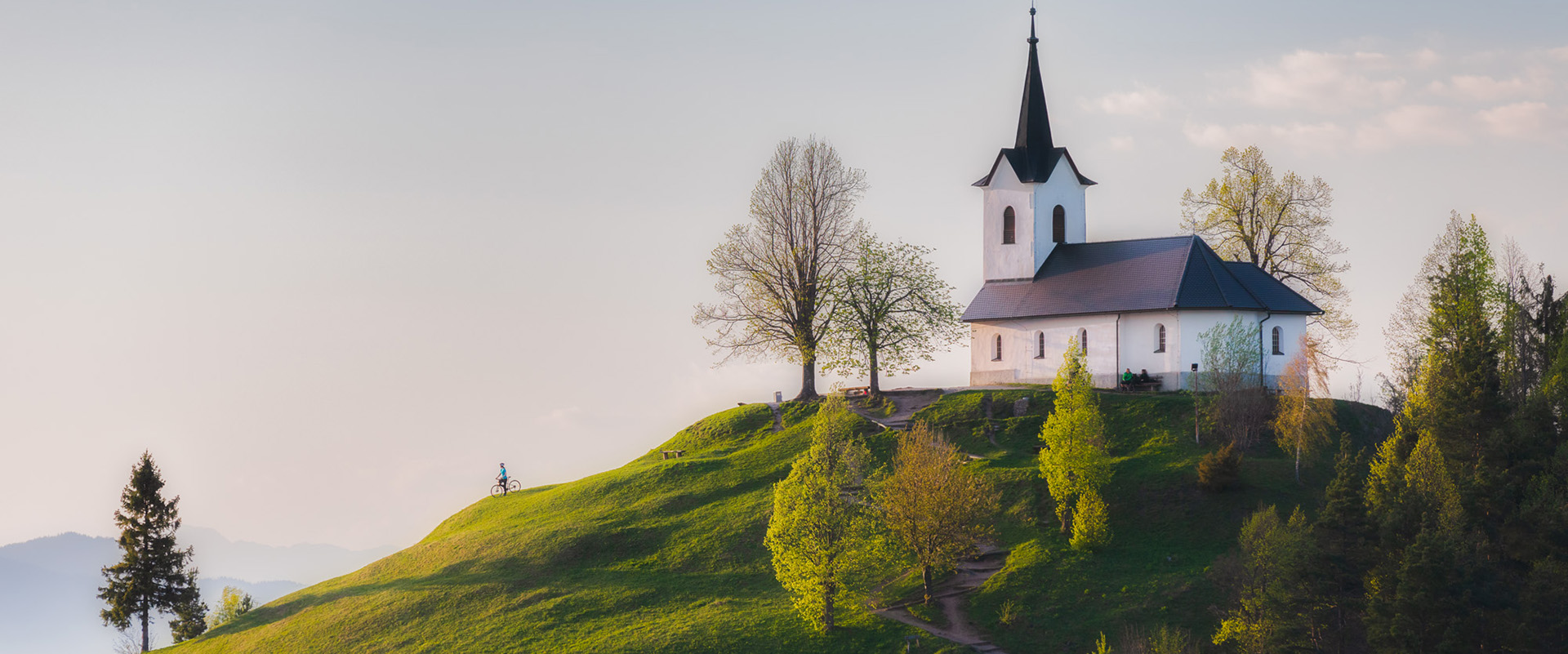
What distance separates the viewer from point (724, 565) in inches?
1885

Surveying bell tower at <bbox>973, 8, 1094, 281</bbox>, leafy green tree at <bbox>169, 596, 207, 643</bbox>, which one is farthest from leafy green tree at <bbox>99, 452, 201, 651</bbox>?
bell tower at <bbox>973, 8, 1094, 281</bbox>

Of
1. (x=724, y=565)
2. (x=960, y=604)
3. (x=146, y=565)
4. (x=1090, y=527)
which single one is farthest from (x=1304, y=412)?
(x=146, y=565)

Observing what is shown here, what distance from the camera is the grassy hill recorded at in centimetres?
4025

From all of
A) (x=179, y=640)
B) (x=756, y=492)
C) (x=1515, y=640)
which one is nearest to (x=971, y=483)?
(x=756, y=492)

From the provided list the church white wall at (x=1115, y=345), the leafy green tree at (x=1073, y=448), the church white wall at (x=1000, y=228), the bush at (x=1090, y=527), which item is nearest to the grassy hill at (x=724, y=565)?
the bush at (x=1090, y=527)

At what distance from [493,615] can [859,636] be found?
1366cm

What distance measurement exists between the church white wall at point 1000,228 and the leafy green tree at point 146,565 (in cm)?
4393

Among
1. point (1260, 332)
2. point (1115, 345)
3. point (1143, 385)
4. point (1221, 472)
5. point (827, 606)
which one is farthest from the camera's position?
point (1115, 345)

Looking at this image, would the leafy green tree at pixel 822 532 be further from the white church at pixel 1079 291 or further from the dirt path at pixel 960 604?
the white church at pixel 1079 291

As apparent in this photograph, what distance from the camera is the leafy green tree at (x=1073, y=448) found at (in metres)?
45.6

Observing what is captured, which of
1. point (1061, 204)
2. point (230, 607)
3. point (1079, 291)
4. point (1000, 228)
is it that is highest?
point (1061, 204)

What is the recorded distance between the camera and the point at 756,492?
54250 mm

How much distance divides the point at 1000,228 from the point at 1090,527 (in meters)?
28.8

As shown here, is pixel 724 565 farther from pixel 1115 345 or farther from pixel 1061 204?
pixel 1061 204
